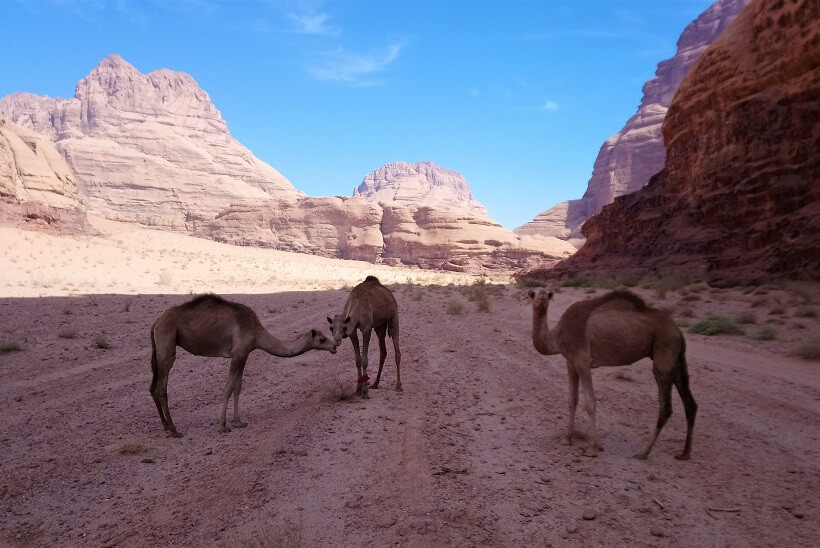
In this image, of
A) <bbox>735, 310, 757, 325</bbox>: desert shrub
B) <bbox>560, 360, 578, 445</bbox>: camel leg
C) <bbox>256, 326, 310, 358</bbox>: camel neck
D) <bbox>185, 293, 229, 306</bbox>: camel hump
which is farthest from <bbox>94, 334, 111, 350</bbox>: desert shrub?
<bbox>735, 310, 757, 325</bbox>: desert shrub

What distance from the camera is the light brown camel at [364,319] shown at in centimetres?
688

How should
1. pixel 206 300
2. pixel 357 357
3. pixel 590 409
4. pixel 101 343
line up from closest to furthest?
pixel 590 409 → pixel 206 300 → pixel 357 357 → pixel 101 343

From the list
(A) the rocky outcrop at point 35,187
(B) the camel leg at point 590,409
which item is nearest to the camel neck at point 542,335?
(B) the camel leg at point 590,409

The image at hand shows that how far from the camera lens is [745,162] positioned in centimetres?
2945

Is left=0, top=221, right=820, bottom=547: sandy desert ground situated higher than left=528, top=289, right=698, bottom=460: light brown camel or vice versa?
left=528, top=289, right=698, bottom=460: light brown camel

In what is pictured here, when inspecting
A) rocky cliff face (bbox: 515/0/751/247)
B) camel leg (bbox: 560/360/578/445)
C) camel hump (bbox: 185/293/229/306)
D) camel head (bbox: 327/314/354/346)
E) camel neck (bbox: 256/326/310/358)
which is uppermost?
rocky cliff face (bbox: 515/0/751/247)

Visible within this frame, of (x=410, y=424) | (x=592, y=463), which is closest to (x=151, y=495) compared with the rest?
(x=410, y=424)

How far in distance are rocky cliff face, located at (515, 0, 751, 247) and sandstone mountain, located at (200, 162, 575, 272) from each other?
24.2 m

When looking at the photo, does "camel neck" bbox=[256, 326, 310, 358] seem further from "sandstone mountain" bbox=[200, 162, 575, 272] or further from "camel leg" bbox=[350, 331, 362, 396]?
"sandstone mountain" bbox=[200, 162, 575, 272]

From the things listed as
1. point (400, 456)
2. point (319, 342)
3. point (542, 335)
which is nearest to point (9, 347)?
point (319, 342)

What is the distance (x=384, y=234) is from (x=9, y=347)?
317 ft

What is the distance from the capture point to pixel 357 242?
10362cm

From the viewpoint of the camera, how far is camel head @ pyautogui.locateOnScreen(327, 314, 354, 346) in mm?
6648

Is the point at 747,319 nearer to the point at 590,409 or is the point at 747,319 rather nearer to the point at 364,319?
the point at 590,409
